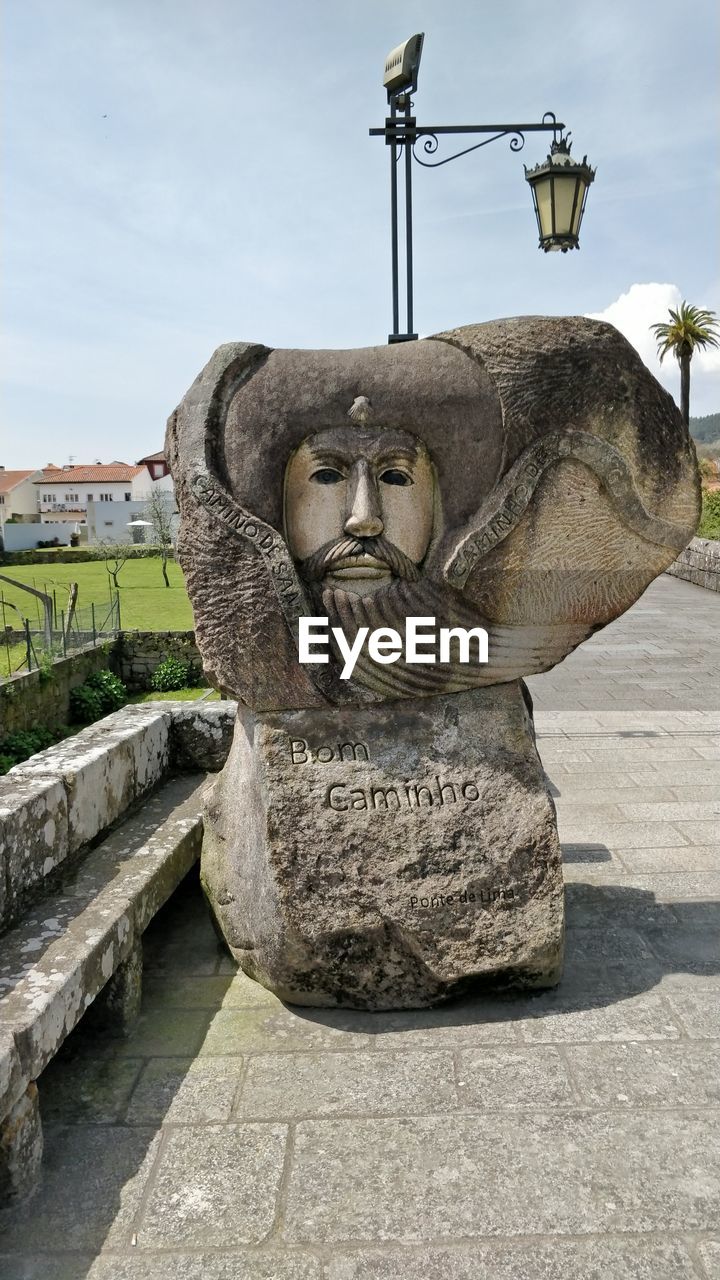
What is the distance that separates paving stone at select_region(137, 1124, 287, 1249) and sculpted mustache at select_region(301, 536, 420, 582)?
176cm

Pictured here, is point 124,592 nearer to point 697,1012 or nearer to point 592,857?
point 592,857

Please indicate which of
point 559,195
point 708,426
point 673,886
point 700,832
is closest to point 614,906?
point 673,886

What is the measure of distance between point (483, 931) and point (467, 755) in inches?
23.6

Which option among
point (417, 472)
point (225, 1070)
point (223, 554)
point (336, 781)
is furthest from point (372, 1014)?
point (417, 472)

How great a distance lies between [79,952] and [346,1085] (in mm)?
903

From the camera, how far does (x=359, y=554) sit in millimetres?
3346

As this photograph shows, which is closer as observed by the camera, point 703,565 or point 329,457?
point 329,457

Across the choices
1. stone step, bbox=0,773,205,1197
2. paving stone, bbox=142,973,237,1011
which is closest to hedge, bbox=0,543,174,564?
stone step, bbox=0,773,205,1197

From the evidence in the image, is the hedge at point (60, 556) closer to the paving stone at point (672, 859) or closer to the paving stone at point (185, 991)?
the paving stone at point (672, 859)

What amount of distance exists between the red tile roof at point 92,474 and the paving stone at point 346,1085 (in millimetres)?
77190

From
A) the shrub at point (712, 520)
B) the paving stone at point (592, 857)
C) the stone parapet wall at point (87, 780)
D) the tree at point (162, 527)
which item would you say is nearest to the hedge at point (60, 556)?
the tree at point (162, 527)

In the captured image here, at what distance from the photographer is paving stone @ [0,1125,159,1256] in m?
2.34

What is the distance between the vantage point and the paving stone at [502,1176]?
233 cm

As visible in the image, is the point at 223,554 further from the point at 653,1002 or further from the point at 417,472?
the point at 653,1002
